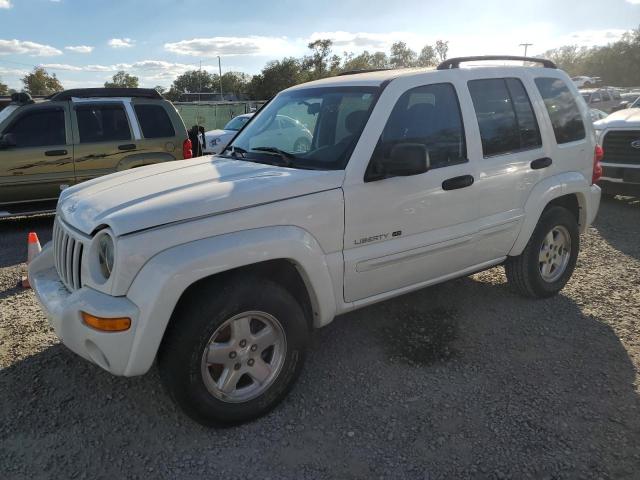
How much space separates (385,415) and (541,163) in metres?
A: 2.38

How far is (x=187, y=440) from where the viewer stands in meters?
2.85

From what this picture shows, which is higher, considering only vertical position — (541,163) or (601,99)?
(601,99)

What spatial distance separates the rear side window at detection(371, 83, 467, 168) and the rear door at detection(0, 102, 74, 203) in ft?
19.3

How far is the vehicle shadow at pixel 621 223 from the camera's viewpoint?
6.37 m

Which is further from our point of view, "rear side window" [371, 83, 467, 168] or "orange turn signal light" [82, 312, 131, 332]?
"rear side window" [371, 83, 467, 168]

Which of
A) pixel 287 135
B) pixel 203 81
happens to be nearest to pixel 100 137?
pixel 287 135

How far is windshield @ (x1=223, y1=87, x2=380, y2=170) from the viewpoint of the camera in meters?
3.28

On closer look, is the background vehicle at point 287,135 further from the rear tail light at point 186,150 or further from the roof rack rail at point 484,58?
the rear tail light at point 186,150

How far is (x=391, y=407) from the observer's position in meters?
3.13

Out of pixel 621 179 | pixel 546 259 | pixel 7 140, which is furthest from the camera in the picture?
pixel 621 179

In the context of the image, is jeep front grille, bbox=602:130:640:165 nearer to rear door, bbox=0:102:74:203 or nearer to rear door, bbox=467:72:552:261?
rear door, bbox=467:72:552:261

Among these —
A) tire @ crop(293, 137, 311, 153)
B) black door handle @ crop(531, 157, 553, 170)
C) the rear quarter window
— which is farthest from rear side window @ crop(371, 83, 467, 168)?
the rear quarter window

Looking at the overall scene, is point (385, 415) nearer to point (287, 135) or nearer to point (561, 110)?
point (287, 135)

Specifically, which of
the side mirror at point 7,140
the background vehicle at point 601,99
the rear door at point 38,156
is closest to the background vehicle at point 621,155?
the rear door at point 38,156
